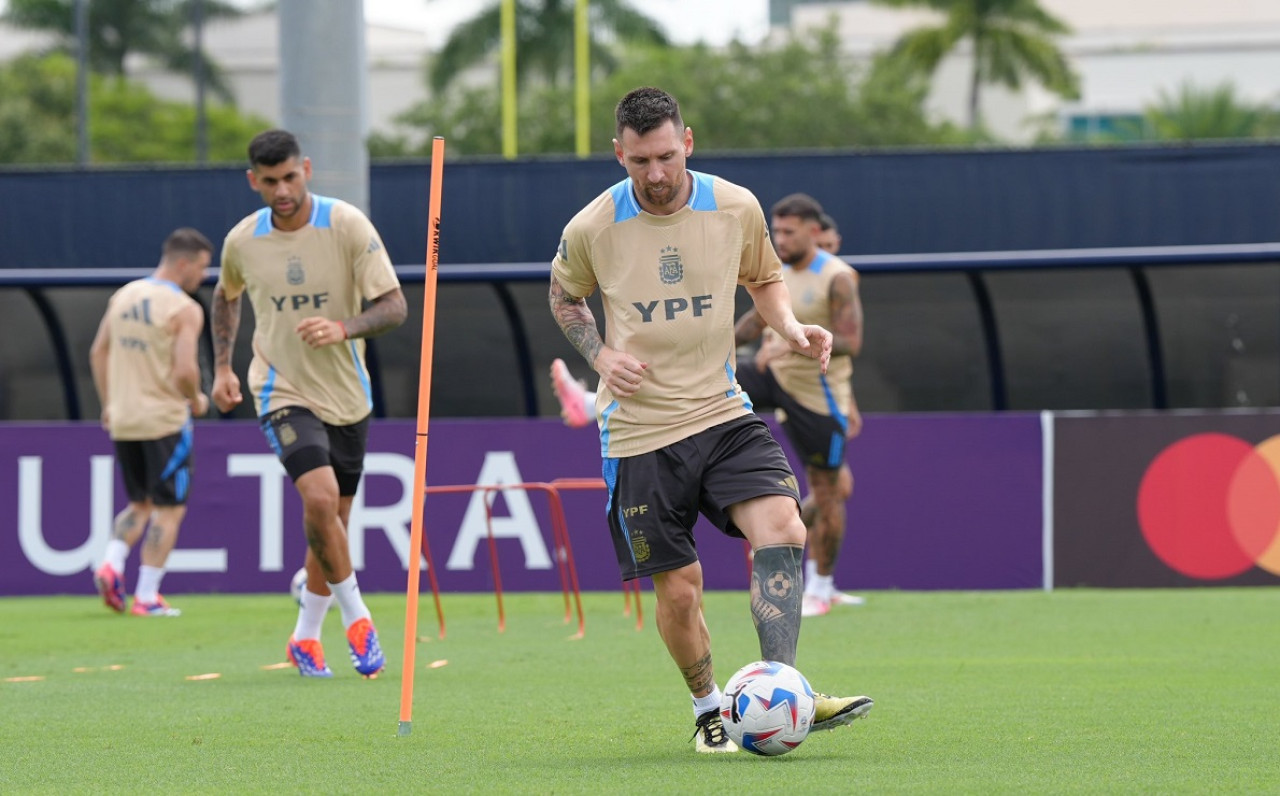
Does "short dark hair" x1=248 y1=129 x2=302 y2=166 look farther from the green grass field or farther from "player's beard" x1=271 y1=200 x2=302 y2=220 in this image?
the green grass field

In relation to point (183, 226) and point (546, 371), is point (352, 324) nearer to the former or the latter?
point (546, 371)

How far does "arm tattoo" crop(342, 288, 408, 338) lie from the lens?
866 cm

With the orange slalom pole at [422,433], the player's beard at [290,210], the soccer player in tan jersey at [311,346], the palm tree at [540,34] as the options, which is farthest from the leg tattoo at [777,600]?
the palm tree at [540,34]

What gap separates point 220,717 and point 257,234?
8.03ft

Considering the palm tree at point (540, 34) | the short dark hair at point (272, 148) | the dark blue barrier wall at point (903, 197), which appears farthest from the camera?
the palm tree at point (540, 34)

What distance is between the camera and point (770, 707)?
5.95 m

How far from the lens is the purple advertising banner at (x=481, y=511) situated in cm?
1409

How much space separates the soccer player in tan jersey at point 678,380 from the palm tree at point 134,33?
71122 millimetres

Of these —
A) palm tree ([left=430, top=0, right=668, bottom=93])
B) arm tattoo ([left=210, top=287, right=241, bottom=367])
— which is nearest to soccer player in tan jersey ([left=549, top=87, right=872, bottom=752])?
arm tattoo ([left=210, top=287, right=241, bottom=367])

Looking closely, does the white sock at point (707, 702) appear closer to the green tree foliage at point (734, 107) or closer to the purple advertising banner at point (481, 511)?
the purple advertising banner at point (481, 511)

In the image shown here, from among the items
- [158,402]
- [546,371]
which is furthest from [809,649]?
[546,371]

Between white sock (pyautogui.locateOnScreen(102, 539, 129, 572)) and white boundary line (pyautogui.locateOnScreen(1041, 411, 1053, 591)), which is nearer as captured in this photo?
white sock (pyautogui.locateOnScreen(102, 539, 129, 572))

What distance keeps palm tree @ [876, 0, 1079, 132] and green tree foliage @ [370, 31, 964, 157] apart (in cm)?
883

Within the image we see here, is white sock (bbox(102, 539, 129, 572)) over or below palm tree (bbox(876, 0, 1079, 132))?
below
